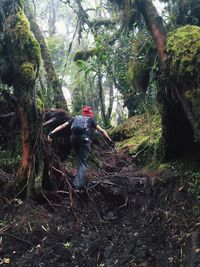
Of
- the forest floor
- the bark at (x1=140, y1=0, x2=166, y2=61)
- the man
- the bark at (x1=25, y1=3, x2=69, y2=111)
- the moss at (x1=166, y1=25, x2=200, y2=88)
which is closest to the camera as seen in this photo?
the forest floor

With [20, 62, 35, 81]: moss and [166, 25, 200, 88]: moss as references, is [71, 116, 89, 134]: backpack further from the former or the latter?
[166, 25, 200, 88]: moss

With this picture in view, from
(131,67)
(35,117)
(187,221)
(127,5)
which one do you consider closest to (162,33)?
(127,5)

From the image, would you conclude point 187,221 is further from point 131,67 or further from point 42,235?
point 131,67

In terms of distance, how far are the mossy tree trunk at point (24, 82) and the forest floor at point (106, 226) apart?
56 cm

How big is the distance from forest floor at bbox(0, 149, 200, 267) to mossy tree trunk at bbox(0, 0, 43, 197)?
558 mm

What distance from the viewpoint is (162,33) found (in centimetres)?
787

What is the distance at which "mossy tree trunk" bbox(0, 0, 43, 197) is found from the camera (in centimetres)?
727

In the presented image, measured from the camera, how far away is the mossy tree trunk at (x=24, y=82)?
7.27 meters

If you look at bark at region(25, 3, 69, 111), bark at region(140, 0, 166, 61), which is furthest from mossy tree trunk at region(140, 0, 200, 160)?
bark at region(25, 3, 69, 111)

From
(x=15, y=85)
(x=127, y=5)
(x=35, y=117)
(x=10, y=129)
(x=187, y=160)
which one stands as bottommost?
(x=187, y=160)

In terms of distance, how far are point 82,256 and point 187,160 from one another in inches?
129

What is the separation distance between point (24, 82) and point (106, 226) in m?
3.11

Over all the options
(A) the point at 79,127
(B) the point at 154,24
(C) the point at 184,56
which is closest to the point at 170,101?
(C) the point at 184,56

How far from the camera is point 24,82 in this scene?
Answer: 23.9 ft
